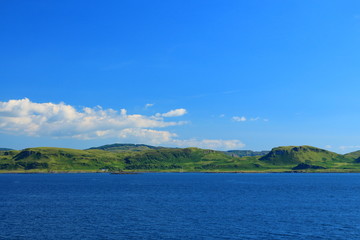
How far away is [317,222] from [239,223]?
22.8 metres

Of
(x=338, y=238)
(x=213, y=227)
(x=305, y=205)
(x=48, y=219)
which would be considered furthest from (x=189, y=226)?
(x=305, y=205)

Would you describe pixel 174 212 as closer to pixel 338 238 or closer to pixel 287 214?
pixel 287 214

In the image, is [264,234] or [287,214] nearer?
[264,234]

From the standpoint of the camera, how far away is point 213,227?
94375 millimetres

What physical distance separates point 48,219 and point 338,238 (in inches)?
Result: 3179

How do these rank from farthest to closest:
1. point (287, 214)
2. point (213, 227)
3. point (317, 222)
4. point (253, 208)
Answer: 1. point (253, 208)
2. point (287, 214)
3. point (317, 222)
4. point (213, 227)

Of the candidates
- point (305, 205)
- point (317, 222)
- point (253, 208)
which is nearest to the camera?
point (317, 222)

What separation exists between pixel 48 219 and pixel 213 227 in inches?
1985

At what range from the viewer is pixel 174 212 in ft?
395

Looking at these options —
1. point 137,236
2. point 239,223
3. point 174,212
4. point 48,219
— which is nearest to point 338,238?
point 239,223

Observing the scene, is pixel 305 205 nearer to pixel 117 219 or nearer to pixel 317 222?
pixel 317 222

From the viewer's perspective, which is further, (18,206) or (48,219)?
(18,206)

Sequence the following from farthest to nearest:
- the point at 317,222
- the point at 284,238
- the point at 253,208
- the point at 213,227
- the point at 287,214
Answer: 1. the point at 253,208
2. the point at 287,214
3. the point at 317,222
4. the point at 213,227
5. the point at 284,238

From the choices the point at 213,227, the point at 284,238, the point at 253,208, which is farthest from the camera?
the point at 253,208
